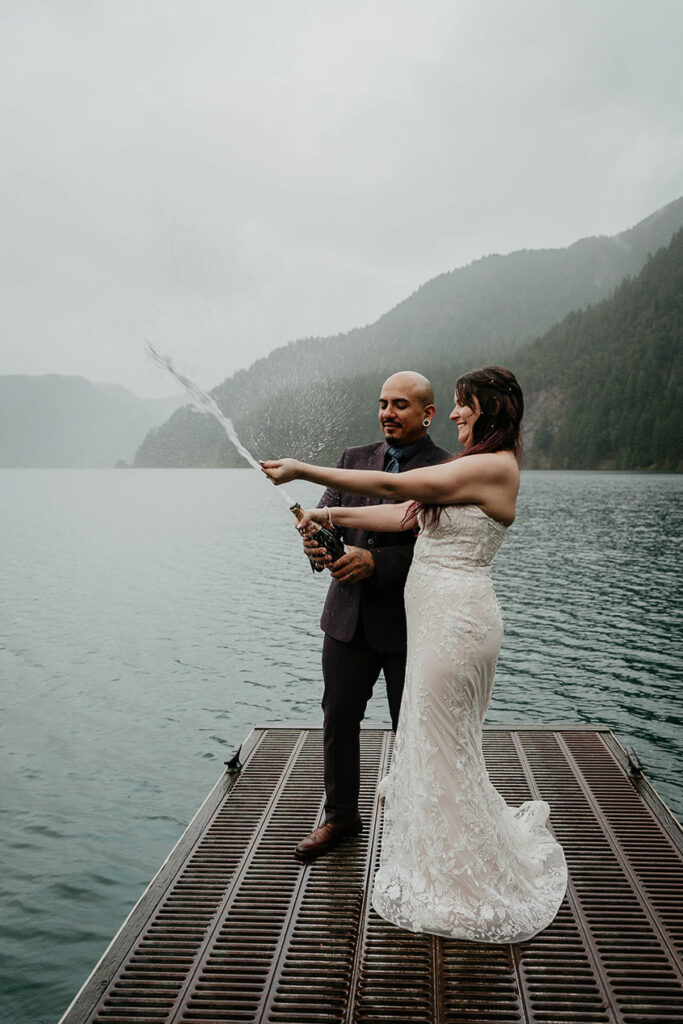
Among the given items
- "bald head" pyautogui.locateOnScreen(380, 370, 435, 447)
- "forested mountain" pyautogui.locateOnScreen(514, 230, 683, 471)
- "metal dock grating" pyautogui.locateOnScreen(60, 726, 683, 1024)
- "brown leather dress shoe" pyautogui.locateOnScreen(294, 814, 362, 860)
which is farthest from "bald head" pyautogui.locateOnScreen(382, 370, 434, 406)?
"forested mountain" pyautogui.locateOnScreen(514, 230, 683, 471)

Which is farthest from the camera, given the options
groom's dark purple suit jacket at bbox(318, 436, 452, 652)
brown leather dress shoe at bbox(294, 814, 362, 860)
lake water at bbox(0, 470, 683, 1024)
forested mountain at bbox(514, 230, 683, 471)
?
forested mountain at bbox(514, 230, 683, 471)

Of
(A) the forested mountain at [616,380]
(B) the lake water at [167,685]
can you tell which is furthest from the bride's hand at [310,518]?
(A) the forested mountain at [616,380]

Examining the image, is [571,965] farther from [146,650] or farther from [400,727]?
[146,650]

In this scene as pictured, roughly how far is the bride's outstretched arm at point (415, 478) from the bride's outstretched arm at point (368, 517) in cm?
44

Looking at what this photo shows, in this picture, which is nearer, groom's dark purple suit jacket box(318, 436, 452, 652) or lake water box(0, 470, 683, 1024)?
groom's dark purple suit jacket box(318, 436, 452, 652)

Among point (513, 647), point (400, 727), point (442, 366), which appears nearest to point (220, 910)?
point (400, 727)

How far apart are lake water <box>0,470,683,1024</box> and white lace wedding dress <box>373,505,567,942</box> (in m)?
2.64

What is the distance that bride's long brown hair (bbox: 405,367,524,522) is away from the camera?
3785mm

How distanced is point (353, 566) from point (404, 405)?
3.37 feet

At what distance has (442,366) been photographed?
154500mm

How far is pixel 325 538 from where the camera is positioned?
4.16 m

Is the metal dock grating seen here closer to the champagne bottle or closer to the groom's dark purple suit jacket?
the groom's dark purple suit jacket

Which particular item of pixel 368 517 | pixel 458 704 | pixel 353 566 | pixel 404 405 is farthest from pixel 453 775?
pixel 404 405

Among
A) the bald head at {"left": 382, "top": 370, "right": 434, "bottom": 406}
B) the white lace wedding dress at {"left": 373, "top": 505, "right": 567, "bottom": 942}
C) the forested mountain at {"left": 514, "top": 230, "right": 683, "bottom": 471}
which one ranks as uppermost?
the forested mountain at {"left": 514, "top": 230, "right": 683, "bottom": 471}
